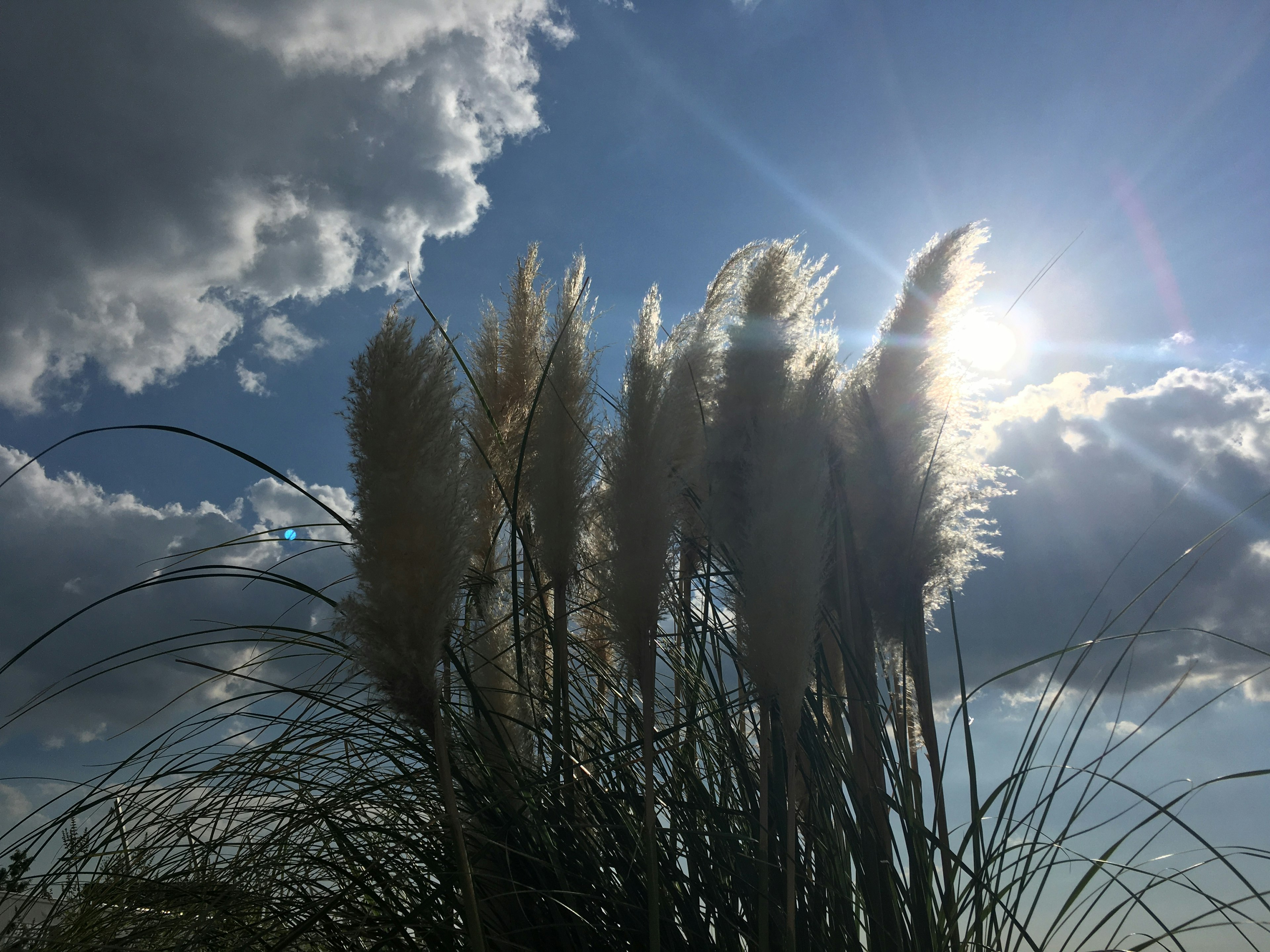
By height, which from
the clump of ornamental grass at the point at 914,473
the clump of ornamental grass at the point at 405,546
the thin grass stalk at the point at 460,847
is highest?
the clump of ornamental grass at the point at 914,473

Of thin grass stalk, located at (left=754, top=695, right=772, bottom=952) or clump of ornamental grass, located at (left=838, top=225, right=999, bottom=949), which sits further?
clump of ornamental grass, located at (left=838, top=225, right=999, bottom=949)

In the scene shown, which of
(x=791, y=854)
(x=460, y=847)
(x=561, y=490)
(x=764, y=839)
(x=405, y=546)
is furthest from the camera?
(x=561, y=490)

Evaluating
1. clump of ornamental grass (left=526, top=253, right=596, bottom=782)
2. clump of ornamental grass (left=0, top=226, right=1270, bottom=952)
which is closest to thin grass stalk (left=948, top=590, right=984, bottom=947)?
clump of ornamental grass (left=0, top=226, right=1270, bottom=952)

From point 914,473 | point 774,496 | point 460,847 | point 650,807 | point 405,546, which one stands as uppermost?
point 914,473

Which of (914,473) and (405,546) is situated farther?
(914,473)

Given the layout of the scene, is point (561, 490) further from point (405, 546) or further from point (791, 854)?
point (791, 854)

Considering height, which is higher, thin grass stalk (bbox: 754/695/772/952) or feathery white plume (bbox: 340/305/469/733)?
feathery white plume (bbox: 340/305/469/733)

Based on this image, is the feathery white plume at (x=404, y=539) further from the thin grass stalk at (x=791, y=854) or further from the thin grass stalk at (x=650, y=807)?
the thin grass stalk at (x=791, y=854)

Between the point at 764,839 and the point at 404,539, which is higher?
the point at 404,539

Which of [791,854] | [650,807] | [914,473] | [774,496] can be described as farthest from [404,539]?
[914,473]

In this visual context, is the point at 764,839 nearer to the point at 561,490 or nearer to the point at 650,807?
the point at 650,807

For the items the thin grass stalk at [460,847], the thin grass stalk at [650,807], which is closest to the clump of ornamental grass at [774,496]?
the thin grass stalk at [650,807]

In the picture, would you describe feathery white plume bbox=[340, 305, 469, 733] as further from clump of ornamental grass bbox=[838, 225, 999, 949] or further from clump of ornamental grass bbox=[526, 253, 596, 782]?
clump of ornamental grass bbox=[838, 225, 999, 949]

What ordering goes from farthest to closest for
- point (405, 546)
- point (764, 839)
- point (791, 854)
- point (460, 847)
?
point (764, 839)
point (791, 854)
point (405, 546)
point (460, 847)
